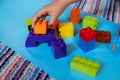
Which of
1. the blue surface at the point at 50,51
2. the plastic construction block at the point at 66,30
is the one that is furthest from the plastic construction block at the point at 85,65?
the plastic construction block at the point at 66,30

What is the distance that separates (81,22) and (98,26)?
6cm

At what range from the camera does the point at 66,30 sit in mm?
647

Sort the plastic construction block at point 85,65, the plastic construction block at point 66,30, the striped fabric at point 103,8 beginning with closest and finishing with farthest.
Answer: the plastic construction block at point 85,65 < the plastic construction block at point 66,30 < the striped fabric at point 103,8

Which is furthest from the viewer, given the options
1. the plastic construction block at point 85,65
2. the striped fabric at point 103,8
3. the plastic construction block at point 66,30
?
the striped fabric at point 103,8

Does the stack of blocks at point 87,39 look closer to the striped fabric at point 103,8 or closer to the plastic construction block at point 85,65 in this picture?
the plastic construction block at point 85,65

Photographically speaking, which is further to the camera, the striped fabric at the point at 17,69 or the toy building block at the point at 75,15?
the toy building block at the point at 75,15

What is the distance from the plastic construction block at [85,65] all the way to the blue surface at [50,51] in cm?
1

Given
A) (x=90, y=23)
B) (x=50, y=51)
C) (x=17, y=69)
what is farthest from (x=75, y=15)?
(x=17, y=69)

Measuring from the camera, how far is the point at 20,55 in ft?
1.97

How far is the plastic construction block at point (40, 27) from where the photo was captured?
595 mm

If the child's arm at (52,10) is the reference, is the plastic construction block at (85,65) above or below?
below

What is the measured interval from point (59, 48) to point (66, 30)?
10 centimetres

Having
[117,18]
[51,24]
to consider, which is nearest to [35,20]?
[51,24]

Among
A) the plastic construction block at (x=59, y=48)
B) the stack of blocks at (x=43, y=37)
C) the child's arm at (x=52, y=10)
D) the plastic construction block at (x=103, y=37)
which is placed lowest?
the plastic construction block at (x=103, y=37)
